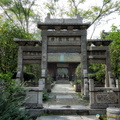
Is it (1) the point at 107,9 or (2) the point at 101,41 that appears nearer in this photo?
(2) the point at 101,41

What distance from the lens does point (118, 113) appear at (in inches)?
172

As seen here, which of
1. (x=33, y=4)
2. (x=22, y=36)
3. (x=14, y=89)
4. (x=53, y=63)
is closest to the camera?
(x=14, y=89)

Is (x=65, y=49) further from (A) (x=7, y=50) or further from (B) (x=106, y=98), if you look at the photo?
(B) (x=106, y=98)

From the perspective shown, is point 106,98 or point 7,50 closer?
point 106,98

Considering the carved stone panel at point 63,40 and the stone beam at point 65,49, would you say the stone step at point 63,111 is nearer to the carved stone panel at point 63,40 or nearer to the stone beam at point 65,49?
the stone beam at point 65,49

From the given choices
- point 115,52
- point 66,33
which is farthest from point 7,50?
point 115,52

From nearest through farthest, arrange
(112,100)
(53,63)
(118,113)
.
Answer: (118,113), (112,100), (53,63)

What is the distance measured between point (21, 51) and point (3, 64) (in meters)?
1.71

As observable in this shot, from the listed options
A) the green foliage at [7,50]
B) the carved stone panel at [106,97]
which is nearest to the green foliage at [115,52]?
the carved stone panel at [106,97]

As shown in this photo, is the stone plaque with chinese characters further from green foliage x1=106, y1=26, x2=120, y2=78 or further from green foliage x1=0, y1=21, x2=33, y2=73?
green foliage x1=0, y1=21, x2=33, y2=73

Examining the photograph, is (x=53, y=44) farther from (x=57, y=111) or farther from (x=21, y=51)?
(x=57, y=111)

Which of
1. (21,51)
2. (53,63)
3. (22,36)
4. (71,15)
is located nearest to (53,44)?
(21,51)

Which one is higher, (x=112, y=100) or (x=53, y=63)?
(x=53, y=63)

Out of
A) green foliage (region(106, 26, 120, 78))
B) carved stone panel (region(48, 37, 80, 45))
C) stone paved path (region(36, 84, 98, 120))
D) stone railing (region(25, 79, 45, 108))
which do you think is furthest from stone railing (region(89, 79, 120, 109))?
carved stone panel (region(48, 37, 80, 45))
